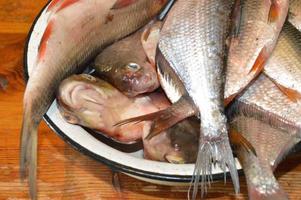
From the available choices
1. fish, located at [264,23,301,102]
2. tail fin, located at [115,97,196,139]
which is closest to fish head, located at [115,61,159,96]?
tail fin, located at [115,97,196,139]

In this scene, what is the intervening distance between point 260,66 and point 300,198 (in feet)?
0.89

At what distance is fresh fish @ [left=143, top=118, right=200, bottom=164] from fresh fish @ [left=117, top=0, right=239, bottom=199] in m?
0.06

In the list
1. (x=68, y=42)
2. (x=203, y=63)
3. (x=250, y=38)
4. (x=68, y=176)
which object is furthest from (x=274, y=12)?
(x=68, y=176)

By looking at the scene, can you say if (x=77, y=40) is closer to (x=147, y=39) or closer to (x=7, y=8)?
(x=147, y=39)

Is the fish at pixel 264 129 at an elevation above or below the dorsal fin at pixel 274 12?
below

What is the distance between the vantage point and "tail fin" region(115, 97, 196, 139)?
2.92 ft

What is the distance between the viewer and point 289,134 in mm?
955

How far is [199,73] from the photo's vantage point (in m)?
0.94

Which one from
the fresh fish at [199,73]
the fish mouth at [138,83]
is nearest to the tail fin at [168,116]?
the fresh fish at [199,73]

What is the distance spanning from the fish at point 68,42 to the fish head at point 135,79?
91 millimetres

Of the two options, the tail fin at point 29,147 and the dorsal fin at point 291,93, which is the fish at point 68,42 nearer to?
the tail fin at point 29,147

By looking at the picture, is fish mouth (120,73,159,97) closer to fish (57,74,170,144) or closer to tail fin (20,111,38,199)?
fish (57,74,170,144)

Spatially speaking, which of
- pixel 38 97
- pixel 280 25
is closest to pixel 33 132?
pixel 38 97

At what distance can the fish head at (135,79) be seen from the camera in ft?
3.34
